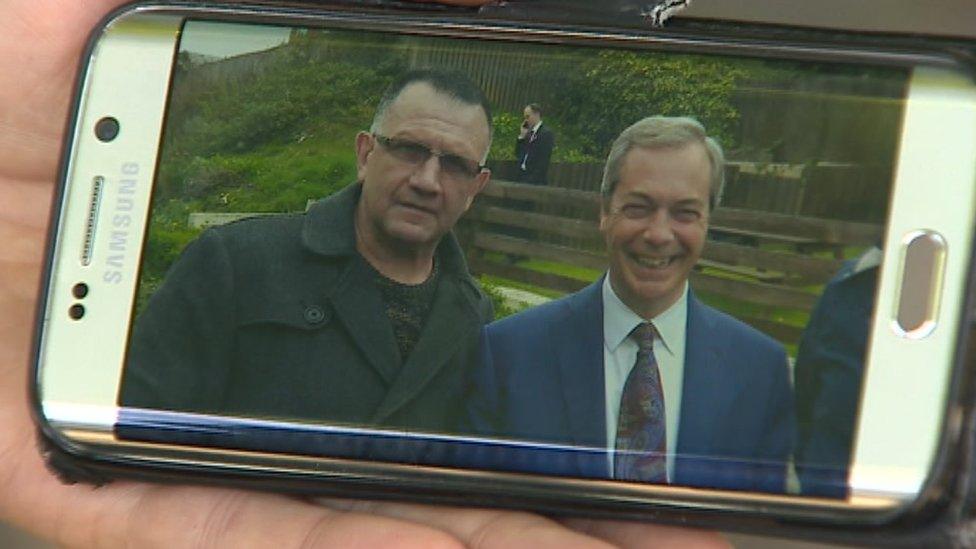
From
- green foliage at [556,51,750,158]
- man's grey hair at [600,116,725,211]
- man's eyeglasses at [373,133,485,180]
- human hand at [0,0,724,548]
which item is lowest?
human hand at [0,0,724,548]

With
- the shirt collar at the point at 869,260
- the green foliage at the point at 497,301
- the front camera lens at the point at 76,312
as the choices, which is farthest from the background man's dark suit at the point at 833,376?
the front camera lens at the point at 76,312

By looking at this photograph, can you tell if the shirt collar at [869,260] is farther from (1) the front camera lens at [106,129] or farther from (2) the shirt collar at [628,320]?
(1) the front camera lens at [106,129]

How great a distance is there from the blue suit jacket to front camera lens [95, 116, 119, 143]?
18 cm

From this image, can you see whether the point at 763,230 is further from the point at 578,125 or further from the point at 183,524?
the point at 183,524

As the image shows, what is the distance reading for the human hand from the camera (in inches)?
13.6

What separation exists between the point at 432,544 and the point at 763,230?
0.18 m

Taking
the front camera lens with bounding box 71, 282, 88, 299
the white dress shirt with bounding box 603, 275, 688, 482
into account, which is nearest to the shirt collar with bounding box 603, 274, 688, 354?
the white dress shirt with bounding box 603, 275, 688, 482

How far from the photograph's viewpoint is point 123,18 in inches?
14.7

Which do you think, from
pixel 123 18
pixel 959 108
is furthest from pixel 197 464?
pixel 959 108

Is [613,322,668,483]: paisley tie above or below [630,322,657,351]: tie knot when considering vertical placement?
below

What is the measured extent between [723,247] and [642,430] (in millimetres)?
80

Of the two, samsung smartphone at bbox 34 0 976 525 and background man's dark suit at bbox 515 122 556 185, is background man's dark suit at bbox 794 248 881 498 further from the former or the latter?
background man's dark suit at bbox 515 122 556 185

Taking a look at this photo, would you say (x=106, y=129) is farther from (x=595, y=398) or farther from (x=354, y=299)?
(x=595, y=398)

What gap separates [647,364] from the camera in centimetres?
35
